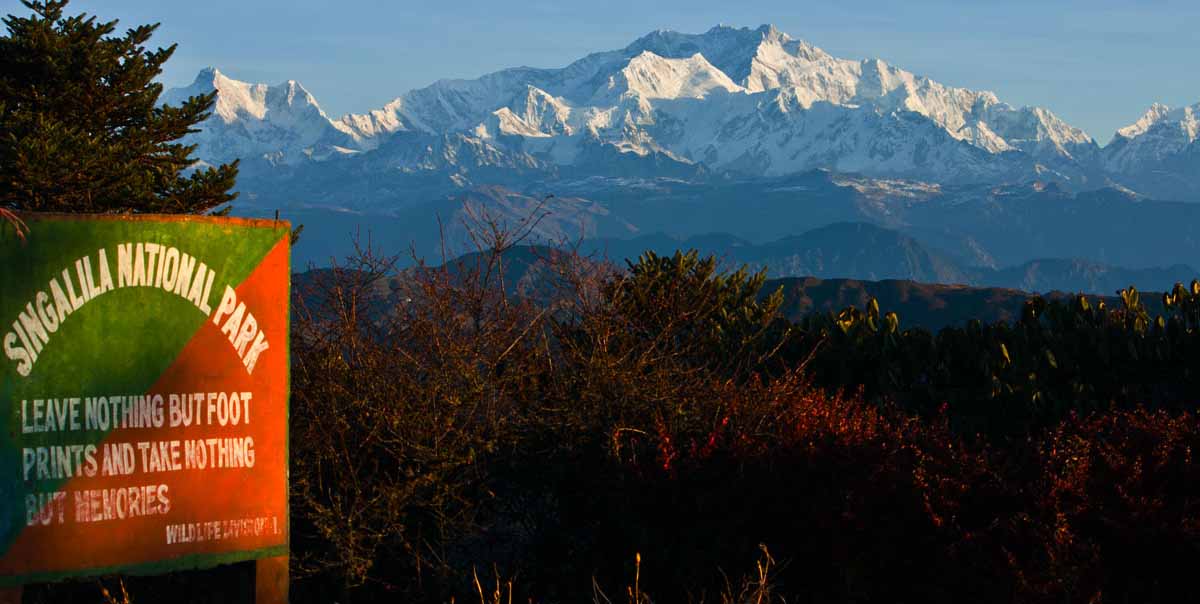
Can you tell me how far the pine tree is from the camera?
19.3 meters

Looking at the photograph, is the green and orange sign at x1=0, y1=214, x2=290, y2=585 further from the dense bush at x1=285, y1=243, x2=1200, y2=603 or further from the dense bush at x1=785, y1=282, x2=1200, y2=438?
the dense bush at x1=785, y1=282, x2=1200, y2=438

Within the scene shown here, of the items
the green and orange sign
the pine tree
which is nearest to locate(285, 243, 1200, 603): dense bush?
the green and orange sign

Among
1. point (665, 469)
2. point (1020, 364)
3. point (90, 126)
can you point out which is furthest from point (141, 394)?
point (90, 126)

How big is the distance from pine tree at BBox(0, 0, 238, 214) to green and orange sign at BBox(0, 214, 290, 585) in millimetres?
14697

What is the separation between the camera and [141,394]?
5.22 meters

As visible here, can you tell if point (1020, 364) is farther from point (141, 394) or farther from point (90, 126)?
point (90, 126)

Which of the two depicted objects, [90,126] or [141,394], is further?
[90,126]

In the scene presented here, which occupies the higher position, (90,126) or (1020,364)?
(90,126)

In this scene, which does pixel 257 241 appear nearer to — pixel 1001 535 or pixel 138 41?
pixel 1001 535

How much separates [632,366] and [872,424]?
5.50 feet

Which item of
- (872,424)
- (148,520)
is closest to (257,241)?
(148,520)

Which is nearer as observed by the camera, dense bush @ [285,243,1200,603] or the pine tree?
dense bush @ [285,243,1200,603]

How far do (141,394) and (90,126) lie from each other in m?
19.9

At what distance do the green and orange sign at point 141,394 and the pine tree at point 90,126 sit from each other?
1470 centimetres
